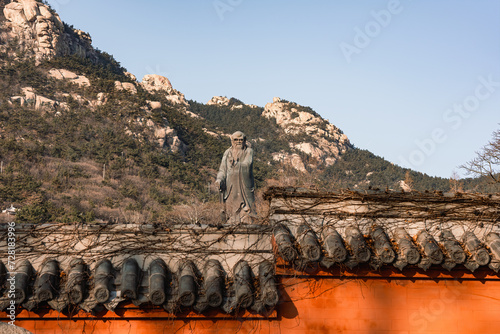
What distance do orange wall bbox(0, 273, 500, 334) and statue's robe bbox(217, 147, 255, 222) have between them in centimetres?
462

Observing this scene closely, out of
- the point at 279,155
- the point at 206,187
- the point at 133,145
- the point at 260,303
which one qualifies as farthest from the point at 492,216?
the point at 279,155

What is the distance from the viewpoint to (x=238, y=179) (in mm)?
10312

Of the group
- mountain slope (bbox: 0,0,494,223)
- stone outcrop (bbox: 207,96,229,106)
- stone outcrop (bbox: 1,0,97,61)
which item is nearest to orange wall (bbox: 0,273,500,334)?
mountain slope (bbox: 0,0,494,223)

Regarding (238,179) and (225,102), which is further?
(225,102)

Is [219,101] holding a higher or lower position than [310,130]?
higher

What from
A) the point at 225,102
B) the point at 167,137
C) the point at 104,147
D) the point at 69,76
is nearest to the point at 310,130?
the point at 225,102

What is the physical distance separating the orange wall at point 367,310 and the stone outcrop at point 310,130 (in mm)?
61494

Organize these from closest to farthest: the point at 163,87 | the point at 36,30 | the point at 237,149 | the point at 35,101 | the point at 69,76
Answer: the point at 237,149
the point at 35,101
the point at 69,76
the point at 36,30
the point at 163,87

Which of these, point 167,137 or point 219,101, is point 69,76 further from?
point 219,101

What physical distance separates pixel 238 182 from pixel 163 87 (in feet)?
252

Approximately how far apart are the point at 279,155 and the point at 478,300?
62776 millimetres

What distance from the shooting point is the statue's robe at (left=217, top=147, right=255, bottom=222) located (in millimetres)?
10203

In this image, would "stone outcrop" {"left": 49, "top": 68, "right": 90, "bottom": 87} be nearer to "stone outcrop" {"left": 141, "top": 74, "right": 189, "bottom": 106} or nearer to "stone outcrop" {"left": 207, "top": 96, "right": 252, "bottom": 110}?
"stone outcrop" {"left": 141, "top": 74, "right": 189, "bottom": 106}

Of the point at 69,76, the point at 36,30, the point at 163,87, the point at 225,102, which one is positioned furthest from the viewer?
the point at 225,102
